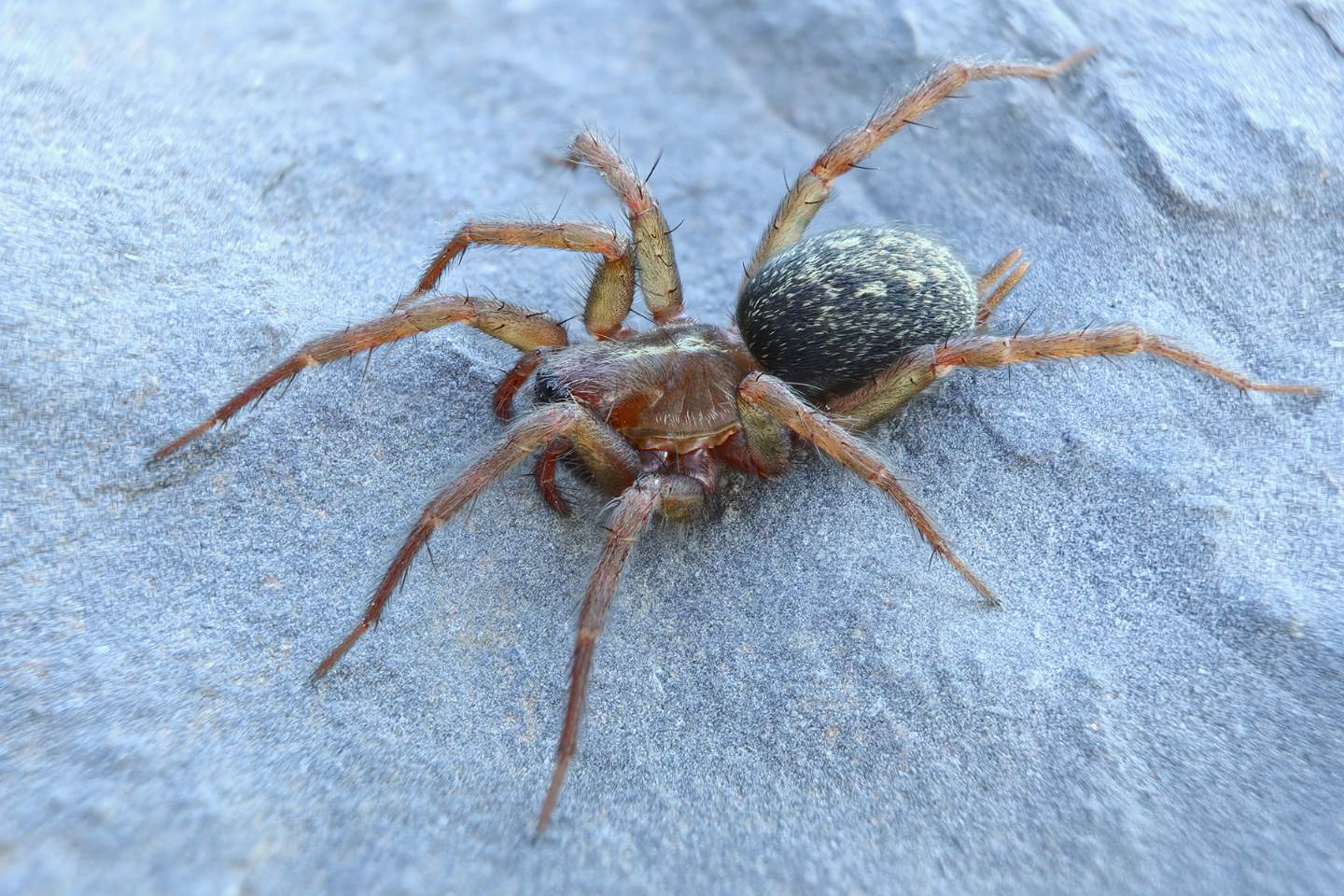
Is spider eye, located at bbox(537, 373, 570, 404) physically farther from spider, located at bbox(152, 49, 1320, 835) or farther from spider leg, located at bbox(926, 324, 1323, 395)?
spider leg, located at bbox(926, 324, 1323, 395)

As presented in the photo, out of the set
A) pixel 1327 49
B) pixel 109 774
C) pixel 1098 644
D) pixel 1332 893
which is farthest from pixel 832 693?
pixel 1327 49

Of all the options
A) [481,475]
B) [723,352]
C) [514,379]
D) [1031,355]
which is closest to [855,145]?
[723,352]

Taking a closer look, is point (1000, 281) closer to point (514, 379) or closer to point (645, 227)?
point (645, 227)

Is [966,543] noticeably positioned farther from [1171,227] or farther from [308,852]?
[308,852]

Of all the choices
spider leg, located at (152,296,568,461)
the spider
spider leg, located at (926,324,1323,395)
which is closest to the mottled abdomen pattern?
the spider

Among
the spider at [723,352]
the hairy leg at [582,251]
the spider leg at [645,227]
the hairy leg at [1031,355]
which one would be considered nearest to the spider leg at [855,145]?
the spider at [723,352]

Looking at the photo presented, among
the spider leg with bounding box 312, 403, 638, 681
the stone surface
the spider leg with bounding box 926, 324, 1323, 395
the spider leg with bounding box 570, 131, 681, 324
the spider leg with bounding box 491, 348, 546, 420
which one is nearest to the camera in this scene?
the stone surface

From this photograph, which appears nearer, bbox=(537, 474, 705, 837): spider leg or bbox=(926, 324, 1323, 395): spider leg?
bbox=(537, 474, 705, 837): spider leg
